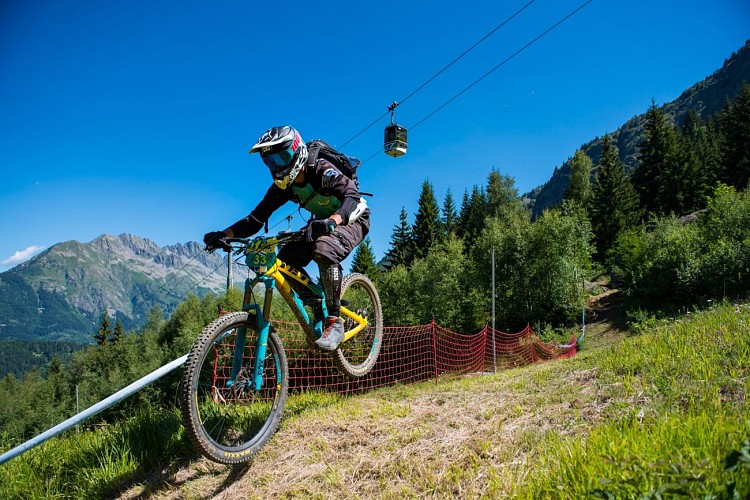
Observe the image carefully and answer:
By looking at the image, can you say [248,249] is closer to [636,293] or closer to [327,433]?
[327,433]

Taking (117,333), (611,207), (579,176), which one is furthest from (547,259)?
(117,333)

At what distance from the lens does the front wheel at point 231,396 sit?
3.02 m

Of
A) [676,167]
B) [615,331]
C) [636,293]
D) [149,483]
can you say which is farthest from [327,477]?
[676,167]

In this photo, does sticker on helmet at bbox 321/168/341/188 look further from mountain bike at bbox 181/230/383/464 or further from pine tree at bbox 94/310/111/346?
pine tree at bbox 94/310/111/346

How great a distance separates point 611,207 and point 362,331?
53.6 metres

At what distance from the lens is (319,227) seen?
12.2 feet

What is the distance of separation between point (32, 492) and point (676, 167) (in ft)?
207

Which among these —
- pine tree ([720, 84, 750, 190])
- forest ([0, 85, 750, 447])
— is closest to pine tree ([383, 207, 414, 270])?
forest ([0, 85, 750, 447])

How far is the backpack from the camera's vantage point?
165 inches

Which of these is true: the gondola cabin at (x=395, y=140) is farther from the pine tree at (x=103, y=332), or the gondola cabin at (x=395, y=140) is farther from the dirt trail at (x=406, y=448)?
the pine tree at (x=103, y=332)

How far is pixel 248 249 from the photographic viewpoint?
3670mm

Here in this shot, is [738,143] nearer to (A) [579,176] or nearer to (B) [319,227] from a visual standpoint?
(A) [579,176]

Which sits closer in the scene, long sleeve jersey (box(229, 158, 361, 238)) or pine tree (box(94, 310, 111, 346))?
long sleeve jersey (box(229, 158, 361, 238))

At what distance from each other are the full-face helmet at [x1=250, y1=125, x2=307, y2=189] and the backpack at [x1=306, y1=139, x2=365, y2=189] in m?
0.10
